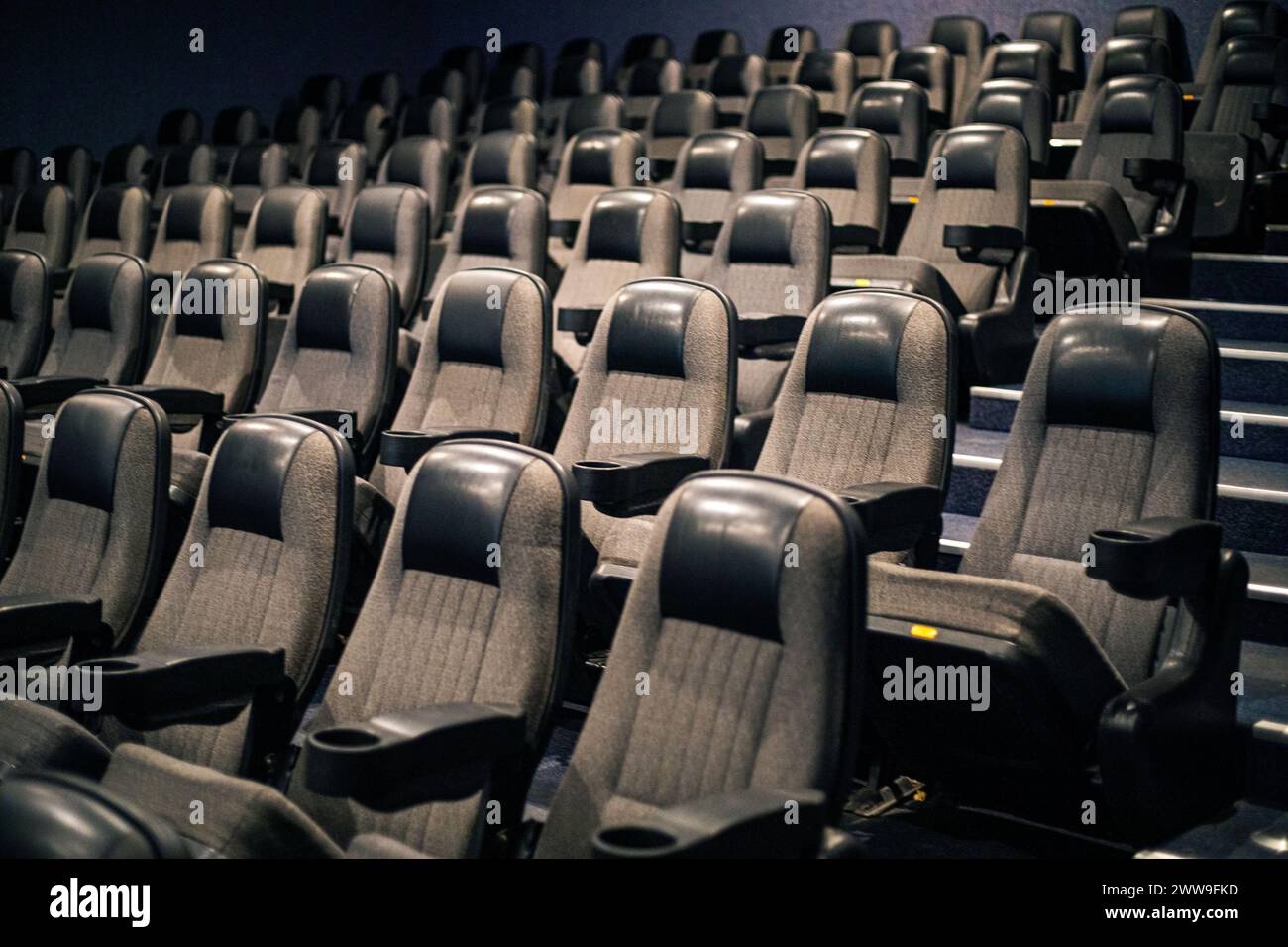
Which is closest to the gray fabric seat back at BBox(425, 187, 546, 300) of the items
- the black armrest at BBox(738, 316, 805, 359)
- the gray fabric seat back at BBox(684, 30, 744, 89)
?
the black armrest at BBox(738, 316, 805, 359)

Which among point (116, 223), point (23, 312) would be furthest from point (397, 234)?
point (116, 223)

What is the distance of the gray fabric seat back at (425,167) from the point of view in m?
3.94

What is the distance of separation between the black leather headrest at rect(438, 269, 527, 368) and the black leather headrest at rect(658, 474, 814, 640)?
103 cm

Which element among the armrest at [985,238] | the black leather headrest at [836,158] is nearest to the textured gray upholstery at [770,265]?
the armrest at [985,238]

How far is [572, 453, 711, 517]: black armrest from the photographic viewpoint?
180cm

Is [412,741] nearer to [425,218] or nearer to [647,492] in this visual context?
[647,492]

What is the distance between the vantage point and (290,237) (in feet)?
11.2

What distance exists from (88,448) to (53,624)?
266mm

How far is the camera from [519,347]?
2240 mm

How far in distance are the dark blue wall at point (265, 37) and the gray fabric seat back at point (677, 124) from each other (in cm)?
173

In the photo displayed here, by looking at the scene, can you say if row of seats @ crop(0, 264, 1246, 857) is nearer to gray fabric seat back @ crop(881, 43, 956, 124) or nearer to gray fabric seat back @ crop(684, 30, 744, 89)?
A: gray fabric seat back @ crop(881, 43, 956, 124)

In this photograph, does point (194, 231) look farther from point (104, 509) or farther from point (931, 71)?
point (931, 71)
